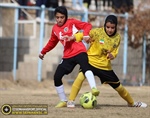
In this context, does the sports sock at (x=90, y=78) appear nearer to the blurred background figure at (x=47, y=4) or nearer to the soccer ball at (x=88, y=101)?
the soccer ball at (x=88, y=101)

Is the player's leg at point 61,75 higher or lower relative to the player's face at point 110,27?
lower

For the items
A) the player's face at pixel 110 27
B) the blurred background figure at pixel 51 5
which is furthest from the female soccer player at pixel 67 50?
the blurred background figure at pixel 51 5

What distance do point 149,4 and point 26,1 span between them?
15.1 feet

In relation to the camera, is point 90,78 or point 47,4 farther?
point 47,4

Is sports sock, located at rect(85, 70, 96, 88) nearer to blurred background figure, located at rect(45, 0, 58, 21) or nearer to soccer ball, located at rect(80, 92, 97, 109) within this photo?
soccer ball, located at rect(80, 92, 97, 109)

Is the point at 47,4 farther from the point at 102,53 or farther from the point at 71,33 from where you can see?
the point at 102,53

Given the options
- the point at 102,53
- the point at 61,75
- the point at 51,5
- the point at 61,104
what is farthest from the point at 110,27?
the point at 51,5

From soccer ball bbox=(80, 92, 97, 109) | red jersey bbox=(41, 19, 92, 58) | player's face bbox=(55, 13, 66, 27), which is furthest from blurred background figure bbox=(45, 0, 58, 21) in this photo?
soccer ball bbox=(80, 92, 97, 109)

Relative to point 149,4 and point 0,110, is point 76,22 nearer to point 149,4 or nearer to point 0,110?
point 0,110

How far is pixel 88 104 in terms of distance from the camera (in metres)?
10.6

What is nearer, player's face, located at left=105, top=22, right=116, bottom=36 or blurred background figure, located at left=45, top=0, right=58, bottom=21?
player's face, located at left=105, top=22, right=116, bottom=36

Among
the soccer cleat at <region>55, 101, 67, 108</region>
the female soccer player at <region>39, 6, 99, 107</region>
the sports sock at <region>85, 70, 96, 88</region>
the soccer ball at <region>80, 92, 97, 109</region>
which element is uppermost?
the female soccer player at <region>39, 6, 99, 107</region>

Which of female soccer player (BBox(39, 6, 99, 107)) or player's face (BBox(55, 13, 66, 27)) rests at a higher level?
player's face (BBox(55, 13, 66, 27))

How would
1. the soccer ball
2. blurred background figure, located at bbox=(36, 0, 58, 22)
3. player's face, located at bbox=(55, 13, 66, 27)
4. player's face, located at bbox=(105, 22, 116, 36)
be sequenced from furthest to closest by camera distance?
1. blurred background figure, located at bbox=(36, 0, 58, 22)
2. player's face, located at bbox=(55, 13, 66, 27)
3. player's face, located at bbox=(105, 22, 116, 36)
4. the soccer ball
